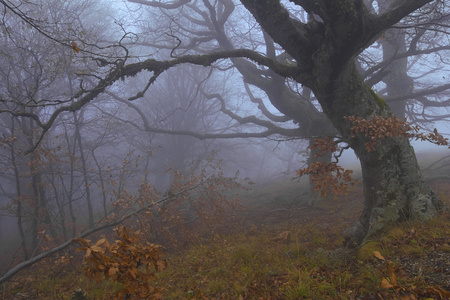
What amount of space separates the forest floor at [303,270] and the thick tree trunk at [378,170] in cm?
27

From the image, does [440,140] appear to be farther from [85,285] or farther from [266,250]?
[85,285]

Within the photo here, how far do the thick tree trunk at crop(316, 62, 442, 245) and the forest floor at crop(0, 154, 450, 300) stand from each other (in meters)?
0.27

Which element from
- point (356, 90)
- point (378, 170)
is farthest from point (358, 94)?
point (378, 170)

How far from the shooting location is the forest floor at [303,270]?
9.08 ft

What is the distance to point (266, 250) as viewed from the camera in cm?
517

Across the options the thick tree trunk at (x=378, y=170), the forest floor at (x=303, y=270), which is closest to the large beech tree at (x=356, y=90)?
the thick tree trunk at (x=378, y=170)

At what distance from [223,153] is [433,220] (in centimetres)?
1894

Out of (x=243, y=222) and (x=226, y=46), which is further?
(x=226, y=46)

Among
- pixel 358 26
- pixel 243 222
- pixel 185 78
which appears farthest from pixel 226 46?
pixel 185 78

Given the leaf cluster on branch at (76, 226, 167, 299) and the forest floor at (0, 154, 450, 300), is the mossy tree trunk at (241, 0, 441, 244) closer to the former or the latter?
the forest floor at (0, 154, 450, 300)

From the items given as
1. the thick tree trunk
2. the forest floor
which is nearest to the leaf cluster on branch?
the forest floor

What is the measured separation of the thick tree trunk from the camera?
4359 millimetres

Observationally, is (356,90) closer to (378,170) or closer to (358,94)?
(358,94)

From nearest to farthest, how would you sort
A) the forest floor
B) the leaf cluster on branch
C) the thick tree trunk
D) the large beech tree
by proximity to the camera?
the leaf cluster on branch
the forest floor
the large beech tree
the thick tree trunk
